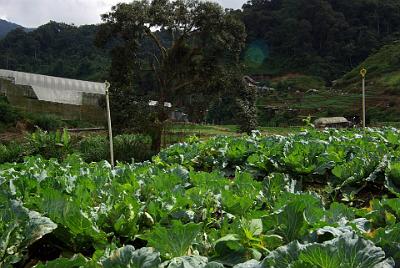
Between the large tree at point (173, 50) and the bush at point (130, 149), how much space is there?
592mm

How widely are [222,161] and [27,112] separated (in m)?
22.3

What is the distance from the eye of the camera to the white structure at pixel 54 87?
92.9 feet

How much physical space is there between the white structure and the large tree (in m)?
12.9

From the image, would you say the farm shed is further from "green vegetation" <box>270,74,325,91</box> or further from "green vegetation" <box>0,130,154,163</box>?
"green vegetation" <box>270,74,325,91</box>

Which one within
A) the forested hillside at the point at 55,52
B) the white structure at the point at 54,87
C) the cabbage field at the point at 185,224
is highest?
the forested hillside at the point at 55,52

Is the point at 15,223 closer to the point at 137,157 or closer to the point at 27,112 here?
the point at 137,157

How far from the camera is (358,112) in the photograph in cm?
3359

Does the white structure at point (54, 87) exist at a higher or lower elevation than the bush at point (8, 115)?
higher

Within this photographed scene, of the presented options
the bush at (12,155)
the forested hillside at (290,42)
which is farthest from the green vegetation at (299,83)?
the bush at (12,155)

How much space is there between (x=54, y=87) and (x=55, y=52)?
951 inches

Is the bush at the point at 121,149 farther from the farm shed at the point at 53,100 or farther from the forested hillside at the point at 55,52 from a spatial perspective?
the forested hillside at the point at 55,52

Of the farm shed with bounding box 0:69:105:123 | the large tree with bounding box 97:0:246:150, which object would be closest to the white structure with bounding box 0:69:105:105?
the farm shed with bounding box 0:69:105:123

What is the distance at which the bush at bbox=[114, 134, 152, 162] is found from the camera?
44.5 feet

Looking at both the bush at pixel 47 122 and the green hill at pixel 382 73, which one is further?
the green hill at pixel 382 73
